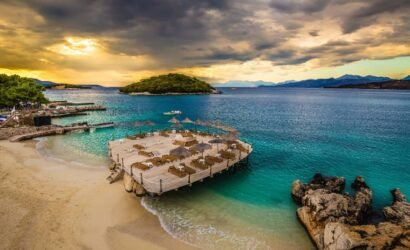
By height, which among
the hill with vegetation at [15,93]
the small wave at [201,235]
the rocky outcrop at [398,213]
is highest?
the hill with vegetation at [15,93]

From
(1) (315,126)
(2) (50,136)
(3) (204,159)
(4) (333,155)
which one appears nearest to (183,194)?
(3) (204,159)

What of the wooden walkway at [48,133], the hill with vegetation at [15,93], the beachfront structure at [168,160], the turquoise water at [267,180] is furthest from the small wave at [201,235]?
the hill with vegetation at [15,93]

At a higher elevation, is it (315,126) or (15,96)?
(15,96)

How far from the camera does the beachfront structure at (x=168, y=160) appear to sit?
24.0 metres

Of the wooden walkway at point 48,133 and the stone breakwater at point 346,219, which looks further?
the wooden walkway at point 48,133

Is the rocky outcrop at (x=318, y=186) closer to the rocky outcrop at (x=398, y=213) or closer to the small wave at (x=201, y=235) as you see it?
the rocky outcrop at (x=398, y=213)

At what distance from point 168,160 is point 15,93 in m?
76.3

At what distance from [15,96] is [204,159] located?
78.9m

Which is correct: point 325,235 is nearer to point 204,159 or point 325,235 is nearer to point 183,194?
point 183,194

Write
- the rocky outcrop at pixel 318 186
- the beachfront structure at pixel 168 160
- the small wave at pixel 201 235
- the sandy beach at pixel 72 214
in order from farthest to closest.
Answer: the beachfront structure at pixel 168 160 → the rocky outcrop at pixel 318 186 → the small wave at pixel 201 235 → the sandy beach at pixel 72 214

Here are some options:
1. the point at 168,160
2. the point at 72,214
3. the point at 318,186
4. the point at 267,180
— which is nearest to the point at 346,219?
the point at 318,186

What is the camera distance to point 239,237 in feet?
58.3

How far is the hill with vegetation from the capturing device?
7675 centimetres

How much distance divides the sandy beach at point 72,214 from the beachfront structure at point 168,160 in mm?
2139
